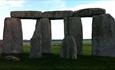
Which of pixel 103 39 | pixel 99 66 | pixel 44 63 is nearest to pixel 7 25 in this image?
pixel 103 39

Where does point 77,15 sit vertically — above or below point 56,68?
above

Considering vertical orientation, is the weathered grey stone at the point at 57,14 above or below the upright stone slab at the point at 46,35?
above

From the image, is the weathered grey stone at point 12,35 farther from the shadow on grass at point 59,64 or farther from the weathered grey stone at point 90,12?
the shadow on grass at point 59,64

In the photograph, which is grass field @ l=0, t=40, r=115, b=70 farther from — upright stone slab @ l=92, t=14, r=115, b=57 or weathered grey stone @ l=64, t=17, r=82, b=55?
weathered grey stone @ l=64, t=17, r=82, b=55

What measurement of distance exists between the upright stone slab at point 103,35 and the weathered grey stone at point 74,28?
4.15 ft

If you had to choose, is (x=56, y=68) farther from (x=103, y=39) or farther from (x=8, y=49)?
(x=8, y=49)

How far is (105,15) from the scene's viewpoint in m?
28.2

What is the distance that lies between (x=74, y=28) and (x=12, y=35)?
4548 mm

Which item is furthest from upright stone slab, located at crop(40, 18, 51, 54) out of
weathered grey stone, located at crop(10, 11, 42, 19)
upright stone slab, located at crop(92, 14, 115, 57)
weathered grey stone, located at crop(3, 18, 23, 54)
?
upright stone slab, located at crop(92, 14, 115, 57)

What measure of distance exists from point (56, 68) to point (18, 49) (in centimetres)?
1101

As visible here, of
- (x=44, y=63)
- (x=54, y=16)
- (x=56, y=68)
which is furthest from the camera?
(x=54, y=16)

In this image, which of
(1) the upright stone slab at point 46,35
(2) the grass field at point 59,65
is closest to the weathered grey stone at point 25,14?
(1) the upright stone slab at point 46,35

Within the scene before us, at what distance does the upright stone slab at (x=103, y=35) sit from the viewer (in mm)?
27828

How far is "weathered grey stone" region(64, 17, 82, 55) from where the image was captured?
96.4 feet
